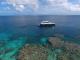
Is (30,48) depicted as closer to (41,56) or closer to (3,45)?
(41,56)

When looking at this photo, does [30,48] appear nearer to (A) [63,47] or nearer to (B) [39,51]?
(B) [39,51]

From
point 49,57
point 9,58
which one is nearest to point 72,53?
point 49,57

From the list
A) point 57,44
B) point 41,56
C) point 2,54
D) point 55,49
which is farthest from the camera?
point 57,44

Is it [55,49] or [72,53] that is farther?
[55,49]

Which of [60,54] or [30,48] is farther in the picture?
[30,48]

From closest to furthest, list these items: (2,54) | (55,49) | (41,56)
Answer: (41,56), (2,54), (55,49)

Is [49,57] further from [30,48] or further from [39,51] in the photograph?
[30,48]

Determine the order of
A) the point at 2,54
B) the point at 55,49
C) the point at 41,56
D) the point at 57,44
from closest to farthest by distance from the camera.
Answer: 1. the point at 41,56
2. the point at 2,54
3. the point at 55,49
4. the point at 57,44

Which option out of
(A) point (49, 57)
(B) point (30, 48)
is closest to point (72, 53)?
(A) point (49, 57)
